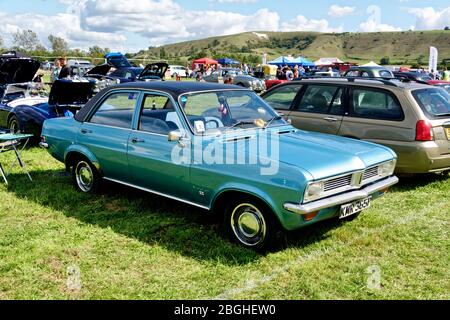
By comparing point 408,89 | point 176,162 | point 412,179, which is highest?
point 408,89

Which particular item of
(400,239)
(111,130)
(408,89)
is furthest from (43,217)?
(408,89)

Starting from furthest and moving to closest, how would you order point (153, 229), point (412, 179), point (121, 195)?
1. point (412, 179)
2. point (121, 195)
3. point (153, 229)

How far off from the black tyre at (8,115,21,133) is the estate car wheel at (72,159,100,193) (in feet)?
12.5

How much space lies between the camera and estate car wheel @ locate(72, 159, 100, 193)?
6095 mm

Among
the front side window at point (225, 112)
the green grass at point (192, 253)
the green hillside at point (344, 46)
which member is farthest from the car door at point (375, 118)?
the green hillside at point (344, 46)

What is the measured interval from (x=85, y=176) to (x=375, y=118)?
4357mm

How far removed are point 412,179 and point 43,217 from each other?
219 inches

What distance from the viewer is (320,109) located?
7559 mm

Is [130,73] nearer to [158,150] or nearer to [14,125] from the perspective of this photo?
[14,125]

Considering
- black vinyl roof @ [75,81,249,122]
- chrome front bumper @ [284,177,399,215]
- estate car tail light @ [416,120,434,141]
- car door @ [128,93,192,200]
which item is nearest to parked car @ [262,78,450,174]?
estate car tail light @ [416,120,434,141]

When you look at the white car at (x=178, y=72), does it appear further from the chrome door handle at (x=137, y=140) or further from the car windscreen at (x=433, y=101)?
the chrome door handle at (x=137, y=140)

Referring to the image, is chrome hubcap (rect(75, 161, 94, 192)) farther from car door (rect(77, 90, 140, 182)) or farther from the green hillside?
the green hillside
